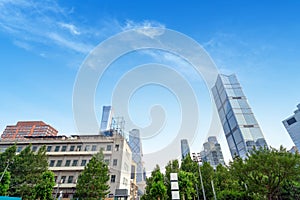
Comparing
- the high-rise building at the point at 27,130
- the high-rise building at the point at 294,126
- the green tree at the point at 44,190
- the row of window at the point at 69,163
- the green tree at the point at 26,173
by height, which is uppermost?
the high-rise building at the point at 27,130

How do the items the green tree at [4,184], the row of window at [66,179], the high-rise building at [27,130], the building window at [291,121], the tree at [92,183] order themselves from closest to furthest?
the green tree at [4,184]
the tree at [92,183]
the row of window at [66,179]
the building window at [291,121]
the high-rise building at [27,130]

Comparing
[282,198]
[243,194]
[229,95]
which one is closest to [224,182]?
[243,194]

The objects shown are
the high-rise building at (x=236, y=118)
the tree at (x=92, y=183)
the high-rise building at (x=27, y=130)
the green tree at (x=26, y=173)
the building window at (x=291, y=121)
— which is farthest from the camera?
the high-rise building at (x=27, y=130)

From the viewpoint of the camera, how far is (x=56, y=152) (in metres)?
31.7

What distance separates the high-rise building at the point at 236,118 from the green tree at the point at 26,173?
71656 millimetres

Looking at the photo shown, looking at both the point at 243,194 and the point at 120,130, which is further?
the point at 120,130

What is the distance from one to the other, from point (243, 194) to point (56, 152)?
96.9 feet

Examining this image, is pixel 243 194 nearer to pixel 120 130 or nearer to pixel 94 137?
pixel 120 130

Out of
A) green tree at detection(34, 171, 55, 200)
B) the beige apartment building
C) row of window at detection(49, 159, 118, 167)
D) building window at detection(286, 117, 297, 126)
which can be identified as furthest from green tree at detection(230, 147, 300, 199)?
building window at detection(286, 117, 297, 126)

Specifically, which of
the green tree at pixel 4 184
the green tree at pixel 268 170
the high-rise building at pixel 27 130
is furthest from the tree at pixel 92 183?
the high-rise building at pixel 27 130

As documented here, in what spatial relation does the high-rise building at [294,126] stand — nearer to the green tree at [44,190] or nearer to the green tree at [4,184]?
the green tree at [44,190]

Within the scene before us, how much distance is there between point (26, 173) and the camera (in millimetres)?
23781

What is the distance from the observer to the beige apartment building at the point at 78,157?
28016 millimetres

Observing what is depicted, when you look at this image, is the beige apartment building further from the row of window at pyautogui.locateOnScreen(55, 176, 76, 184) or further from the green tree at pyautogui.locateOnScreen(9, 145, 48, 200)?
the green tree at pyautogui.locateOnScreen(9, 145, 48, 200)
